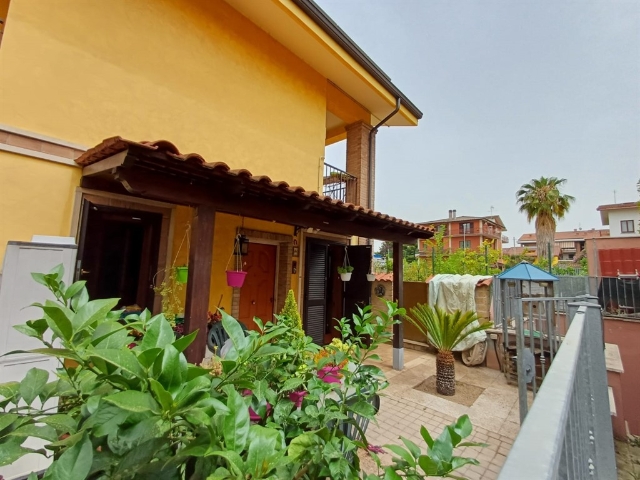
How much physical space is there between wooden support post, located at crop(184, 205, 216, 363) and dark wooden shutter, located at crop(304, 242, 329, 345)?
3654 millimetres

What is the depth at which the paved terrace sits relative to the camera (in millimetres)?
3621

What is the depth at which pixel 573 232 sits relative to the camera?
51094 millimetres

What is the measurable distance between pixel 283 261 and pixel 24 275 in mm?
4231

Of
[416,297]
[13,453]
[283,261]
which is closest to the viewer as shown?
[13,453]

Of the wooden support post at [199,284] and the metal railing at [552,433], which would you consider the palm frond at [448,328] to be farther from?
the metal railing at [552,433]

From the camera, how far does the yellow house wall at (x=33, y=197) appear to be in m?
3.17

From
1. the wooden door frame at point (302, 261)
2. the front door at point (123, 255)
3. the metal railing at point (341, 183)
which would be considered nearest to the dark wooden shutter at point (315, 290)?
the wooden door frame at point (302, 261)

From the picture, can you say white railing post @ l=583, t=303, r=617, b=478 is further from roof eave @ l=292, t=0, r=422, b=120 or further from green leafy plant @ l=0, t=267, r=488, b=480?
roof eave @ l=292, t=0, r=422, b=120

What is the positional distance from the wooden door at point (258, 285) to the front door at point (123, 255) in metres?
1.80

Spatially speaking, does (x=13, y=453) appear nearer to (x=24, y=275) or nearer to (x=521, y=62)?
(x=24, y=275)

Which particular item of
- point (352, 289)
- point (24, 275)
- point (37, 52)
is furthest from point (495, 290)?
point (37, 52)

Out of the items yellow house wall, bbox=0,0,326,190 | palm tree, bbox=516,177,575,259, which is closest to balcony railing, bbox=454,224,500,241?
palm tree, bbox=516,177,575,259

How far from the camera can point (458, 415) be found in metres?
4.51

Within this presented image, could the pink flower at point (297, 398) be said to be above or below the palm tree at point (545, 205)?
below
